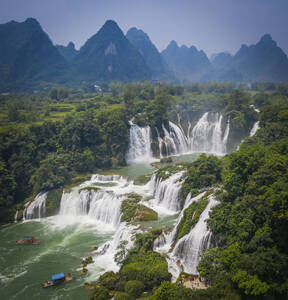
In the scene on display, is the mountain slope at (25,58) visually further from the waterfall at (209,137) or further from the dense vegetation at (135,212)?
the dense vegetation at (135,212)

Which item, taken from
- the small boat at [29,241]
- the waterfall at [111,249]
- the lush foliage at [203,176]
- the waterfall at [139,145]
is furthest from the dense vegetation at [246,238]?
the waterfall at [139,145]

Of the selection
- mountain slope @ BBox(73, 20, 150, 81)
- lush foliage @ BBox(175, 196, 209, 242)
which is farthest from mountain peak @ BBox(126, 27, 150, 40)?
lush foliage @ BBox(175, 196, 209, 242)

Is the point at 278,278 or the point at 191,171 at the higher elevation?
the point at 191,171

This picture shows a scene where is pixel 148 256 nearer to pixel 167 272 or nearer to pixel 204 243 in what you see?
pixel 167 272

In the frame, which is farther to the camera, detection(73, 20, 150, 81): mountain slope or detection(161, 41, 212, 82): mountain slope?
detection(161, 41, 212, 82): mountain slope

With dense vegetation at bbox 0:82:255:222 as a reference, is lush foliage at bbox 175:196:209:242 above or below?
below

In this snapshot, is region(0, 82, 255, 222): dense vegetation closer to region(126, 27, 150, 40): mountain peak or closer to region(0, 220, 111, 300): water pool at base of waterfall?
region(0, 220, 111, 300): water pool at base of waterfall

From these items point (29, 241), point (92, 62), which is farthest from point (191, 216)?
point (92, 62)

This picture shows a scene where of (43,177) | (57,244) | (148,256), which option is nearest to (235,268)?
(148,256)
